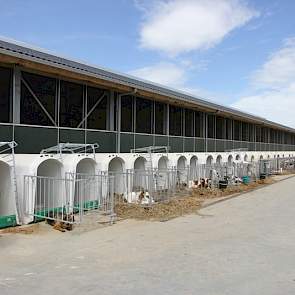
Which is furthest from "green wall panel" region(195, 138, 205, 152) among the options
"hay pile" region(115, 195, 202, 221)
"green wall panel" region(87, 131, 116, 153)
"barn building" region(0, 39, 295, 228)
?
"hay pile" region(115, 195, 202, 221)

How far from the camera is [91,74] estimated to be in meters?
12.9

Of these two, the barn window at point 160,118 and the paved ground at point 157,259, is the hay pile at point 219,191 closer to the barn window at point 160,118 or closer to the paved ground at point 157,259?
the barn window at point 160,118

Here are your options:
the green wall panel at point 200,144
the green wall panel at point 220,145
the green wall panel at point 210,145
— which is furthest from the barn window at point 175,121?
the green wall panel at point 220,145

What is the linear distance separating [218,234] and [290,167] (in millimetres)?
30941

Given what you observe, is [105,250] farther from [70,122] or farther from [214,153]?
[214,153]

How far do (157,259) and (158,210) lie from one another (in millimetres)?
5413

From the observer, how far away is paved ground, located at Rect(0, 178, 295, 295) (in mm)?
5938

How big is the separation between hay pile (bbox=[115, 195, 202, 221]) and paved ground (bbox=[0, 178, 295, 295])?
0.74 metres

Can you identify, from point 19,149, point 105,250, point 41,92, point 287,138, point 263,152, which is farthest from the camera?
point 287,138

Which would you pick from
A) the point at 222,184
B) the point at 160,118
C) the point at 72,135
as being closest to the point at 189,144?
the point at 222,184

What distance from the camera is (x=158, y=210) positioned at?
12.9m

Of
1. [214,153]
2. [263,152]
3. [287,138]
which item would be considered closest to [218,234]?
[214,153]

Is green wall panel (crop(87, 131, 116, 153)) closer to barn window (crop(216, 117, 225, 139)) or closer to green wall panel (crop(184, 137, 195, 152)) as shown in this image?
green wall panel (crop(184, 137, 195, 152))

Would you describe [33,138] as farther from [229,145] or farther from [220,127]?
[229,145]
